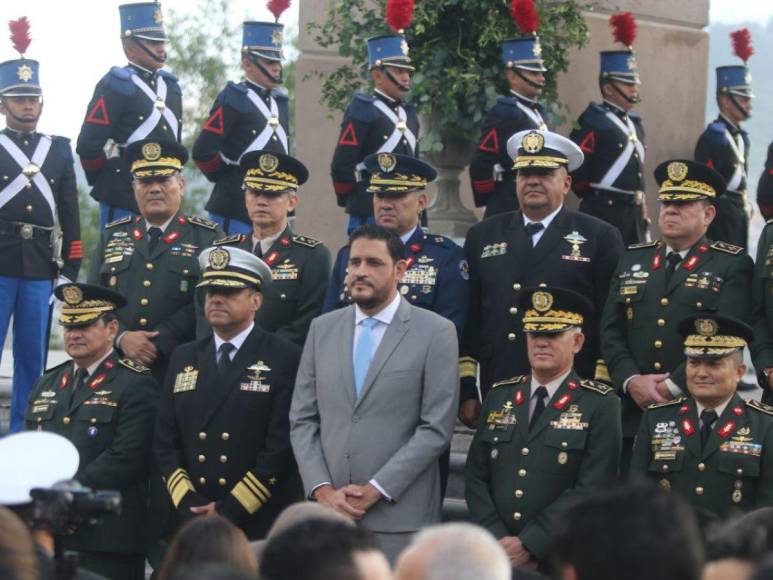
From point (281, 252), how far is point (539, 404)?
5.98ft

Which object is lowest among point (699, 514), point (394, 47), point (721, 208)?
point (699, 514)

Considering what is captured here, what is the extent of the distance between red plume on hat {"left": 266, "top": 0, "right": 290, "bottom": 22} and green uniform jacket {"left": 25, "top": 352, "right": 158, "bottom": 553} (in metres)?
3.27

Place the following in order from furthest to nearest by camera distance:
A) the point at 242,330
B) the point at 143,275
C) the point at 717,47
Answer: the point at 717,47 → the point at 143,275 → the point at 242,330

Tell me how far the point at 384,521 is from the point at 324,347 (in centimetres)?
81

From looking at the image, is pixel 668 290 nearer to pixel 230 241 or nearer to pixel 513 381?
pixel 513 381

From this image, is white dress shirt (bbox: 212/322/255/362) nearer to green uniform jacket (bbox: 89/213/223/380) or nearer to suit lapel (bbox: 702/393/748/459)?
green uniform jacket (bbox: 89/213/223/380)

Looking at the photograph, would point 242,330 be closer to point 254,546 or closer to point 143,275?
point 143,275

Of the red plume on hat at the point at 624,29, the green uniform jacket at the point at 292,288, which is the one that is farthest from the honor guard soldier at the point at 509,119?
the green uniform jacket at the point at 292,288

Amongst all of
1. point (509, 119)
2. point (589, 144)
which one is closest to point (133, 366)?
point (509, 119)

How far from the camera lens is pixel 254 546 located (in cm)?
471

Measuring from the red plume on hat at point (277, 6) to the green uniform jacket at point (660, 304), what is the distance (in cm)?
379

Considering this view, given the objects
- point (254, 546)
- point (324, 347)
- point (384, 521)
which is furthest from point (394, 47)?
point (254, 546)

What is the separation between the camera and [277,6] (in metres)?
9.93

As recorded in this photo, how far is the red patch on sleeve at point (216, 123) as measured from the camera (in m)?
9.45
